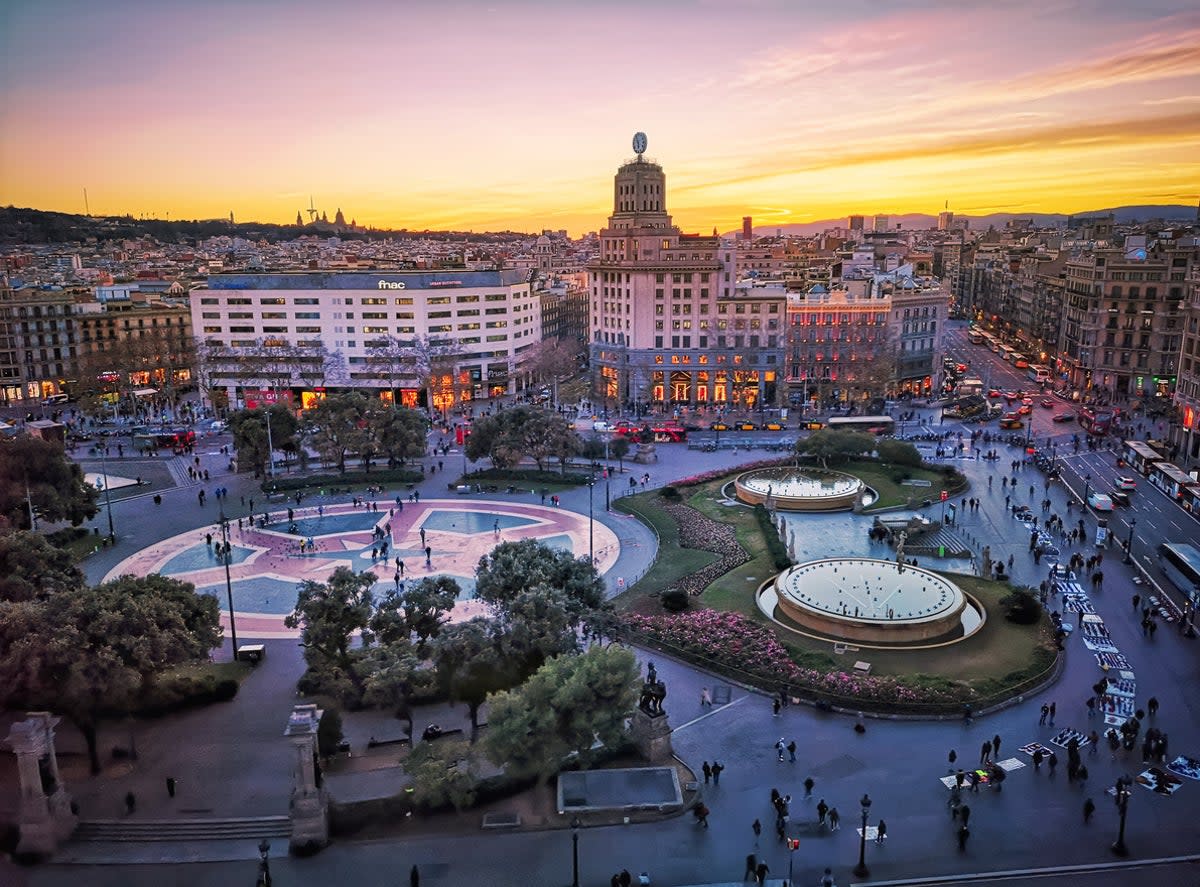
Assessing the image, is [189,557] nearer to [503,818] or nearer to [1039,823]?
[503,818]

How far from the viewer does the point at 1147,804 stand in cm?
2781

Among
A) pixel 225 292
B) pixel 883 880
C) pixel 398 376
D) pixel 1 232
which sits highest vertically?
pixel 1 232

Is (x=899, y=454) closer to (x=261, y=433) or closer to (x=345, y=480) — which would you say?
(x=345, y=480)

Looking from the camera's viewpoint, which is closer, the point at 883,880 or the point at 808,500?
the point at 883,880

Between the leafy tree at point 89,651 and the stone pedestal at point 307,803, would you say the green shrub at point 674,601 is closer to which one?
the stone pedestal at point 307,803

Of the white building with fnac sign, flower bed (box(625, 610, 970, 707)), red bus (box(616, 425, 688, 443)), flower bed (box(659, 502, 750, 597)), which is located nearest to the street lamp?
flower bed (box(625, 610, 970, 707))

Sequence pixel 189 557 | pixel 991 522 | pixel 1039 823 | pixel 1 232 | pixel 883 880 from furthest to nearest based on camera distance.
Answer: pixel 1 232 → pixel 991 522 → pixel 189 557 → pixel 1039 823 → pixel 883 880

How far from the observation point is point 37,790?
86.4 feet

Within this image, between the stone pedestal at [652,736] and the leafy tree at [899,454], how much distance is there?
1849 inches

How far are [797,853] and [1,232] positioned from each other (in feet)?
725

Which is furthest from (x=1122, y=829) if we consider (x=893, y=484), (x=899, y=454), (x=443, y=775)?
(x=899, y=454)

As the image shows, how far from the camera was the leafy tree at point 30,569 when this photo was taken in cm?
3488

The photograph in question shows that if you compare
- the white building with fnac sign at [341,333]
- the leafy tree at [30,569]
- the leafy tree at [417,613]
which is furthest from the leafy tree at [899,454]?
the leafy tree at [30,569]

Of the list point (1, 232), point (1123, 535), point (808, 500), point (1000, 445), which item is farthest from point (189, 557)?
point (1, 232)
